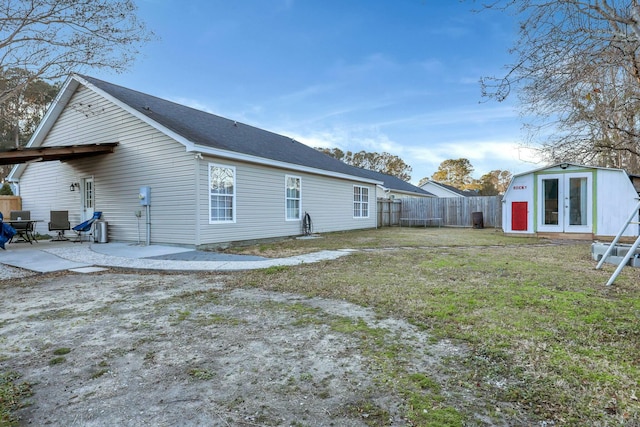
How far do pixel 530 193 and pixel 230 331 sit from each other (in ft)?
41.1

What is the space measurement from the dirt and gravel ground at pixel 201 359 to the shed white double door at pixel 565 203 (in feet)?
36.7

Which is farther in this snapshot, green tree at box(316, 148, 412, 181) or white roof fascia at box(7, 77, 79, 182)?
green tree at box(316, 148, 412, 181)

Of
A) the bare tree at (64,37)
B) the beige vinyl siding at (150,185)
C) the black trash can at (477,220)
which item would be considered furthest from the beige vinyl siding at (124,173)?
the black trash can at (477,220)

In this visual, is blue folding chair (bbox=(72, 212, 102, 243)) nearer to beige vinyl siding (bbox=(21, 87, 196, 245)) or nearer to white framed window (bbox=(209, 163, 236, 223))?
beige vinyl siding (bbox=(21, 87, 196, 245))

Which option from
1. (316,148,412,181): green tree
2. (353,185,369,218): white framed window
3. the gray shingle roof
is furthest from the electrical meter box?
(316,148,412,181): green tree


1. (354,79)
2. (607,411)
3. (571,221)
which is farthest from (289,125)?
(607,411)

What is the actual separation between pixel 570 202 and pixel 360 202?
8.39 meters

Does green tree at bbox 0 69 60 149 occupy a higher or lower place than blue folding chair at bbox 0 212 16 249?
higher

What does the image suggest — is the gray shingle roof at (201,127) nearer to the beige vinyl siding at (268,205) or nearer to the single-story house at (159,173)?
the single-story house at (159,173)

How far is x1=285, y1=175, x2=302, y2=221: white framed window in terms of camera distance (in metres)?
11.8

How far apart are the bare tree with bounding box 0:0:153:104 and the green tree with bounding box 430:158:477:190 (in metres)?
46.0

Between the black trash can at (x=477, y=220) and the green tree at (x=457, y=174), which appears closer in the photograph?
the black trash can at (x=477, y=220)

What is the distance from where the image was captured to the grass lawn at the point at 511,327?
1.88 meters

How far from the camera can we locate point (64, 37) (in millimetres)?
7801
